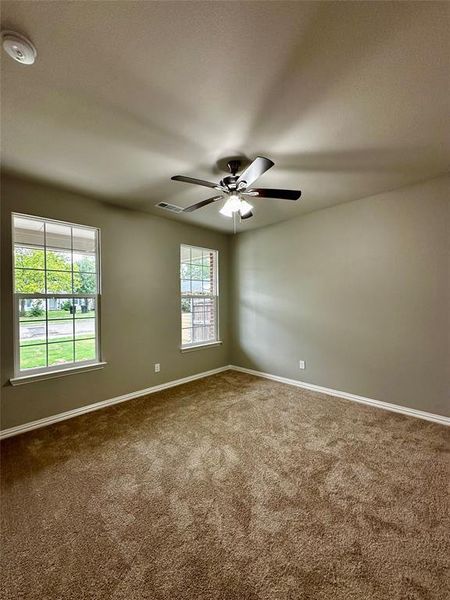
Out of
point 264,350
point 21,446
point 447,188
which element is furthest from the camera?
point 264,350

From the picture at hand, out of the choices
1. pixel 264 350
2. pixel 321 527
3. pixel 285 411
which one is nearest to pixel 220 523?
pixel 321 527

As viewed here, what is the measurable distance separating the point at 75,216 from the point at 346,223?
11.0 ft

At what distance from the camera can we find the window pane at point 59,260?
Answer: 9.45 ft

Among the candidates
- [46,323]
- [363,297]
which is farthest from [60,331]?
[363,297]

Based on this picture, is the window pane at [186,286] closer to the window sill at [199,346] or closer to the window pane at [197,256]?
the window pane at [197,256]

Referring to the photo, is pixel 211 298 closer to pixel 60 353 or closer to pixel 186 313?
pixel 186 313

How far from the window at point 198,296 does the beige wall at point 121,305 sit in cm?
17

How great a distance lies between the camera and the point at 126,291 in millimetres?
3484

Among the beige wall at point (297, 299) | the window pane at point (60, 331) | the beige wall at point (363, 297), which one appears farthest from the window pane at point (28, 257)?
the beige wall at point (363, 297)

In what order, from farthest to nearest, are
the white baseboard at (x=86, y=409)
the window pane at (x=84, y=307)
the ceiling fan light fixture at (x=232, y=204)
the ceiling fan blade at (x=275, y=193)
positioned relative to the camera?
the window pane at (x=84, y=307)
the white baseboard at (x=86, y=409)
the ceiling fan light fixture at (x=232, y=204)
the ceiling fan blade at (x=275, y=193)

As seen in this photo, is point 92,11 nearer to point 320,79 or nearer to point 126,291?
point 320,79

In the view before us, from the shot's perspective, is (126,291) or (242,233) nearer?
(126,291)

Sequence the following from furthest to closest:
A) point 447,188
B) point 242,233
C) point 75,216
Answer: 1. point 242,233
2. point 75,216
3. point 447,188

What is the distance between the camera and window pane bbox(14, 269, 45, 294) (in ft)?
8.73
